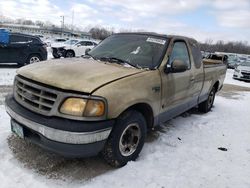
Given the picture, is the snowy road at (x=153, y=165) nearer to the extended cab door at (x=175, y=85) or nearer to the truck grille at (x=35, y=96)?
the extended cab door at (x=175, y=85)

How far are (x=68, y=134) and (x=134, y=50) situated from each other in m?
2.01

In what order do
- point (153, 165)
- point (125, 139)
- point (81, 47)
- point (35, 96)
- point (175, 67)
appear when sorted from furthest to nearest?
point (81, 47)
point (175, 67)
point (153, 165)
point (125, 139)
point (35, 96)

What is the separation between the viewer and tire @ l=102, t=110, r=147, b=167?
3.45m

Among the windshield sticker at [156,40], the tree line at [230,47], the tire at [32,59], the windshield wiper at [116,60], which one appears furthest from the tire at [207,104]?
the tree line at [230,47]

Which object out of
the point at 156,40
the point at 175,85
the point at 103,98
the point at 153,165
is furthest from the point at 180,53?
the point at 103,98

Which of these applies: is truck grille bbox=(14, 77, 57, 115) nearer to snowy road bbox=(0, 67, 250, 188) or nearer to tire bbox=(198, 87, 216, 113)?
snowy road bbox=(0, 67, 250, 188)

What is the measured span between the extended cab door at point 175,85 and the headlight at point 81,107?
140 cm

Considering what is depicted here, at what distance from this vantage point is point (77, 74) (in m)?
3.45

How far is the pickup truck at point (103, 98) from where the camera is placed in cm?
310

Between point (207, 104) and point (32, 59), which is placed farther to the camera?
point (32, 59)

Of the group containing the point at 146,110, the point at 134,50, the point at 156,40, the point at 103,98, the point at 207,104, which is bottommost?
the point at 207,104

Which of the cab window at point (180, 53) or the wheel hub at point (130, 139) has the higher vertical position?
the cab window at point (180, 53)

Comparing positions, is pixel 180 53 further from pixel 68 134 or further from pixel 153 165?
pixel 68 134

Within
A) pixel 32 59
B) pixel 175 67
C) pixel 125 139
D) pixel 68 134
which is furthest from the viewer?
pixel 32 59
